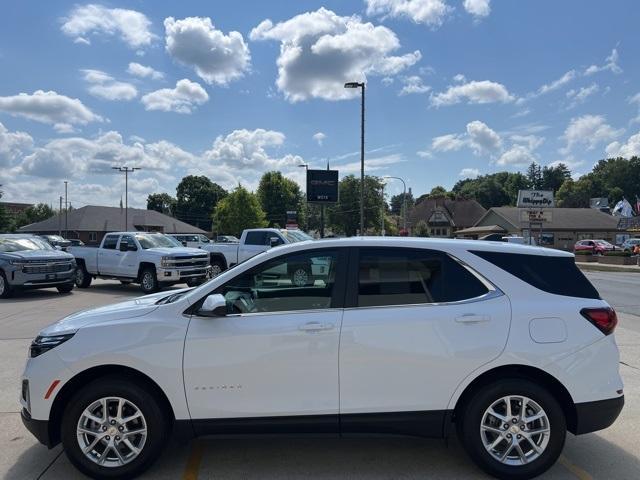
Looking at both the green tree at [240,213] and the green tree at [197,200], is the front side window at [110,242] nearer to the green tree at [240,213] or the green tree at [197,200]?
the green tree at [240,213]

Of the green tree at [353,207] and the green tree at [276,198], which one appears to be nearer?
the green tree at [353,207]

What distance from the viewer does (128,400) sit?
3707 millimetres

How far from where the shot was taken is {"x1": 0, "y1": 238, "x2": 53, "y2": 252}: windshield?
15357mm

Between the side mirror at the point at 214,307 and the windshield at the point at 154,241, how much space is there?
13.3 meters

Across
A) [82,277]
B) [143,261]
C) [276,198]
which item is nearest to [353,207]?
[276,198]

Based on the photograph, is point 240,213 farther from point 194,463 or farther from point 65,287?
point 194,463

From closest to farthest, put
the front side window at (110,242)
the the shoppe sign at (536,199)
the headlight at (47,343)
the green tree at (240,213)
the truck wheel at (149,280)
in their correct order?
the headlight at (47,343) → the truck wheel at (149,280) → the front side window at (110,242) → the the shoppe sign at (536,199) → the green tree at (240,213)

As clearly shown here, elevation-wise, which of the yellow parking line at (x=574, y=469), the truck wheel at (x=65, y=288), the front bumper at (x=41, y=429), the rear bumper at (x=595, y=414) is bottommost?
the truck wheel at (x=65, y=288)

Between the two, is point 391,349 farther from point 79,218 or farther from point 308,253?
point 79,218

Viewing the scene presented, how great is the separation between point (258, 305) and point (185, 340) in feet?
1.96

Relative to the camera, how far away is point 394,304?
384 centimetres

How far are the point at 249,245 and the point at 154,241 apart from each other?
10.8 feet

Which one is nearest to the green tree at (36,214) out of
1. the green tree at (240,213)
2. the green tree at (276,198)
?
the green tree at (276,198)

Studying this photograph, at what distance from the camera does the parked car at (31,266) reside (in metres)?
14.5
